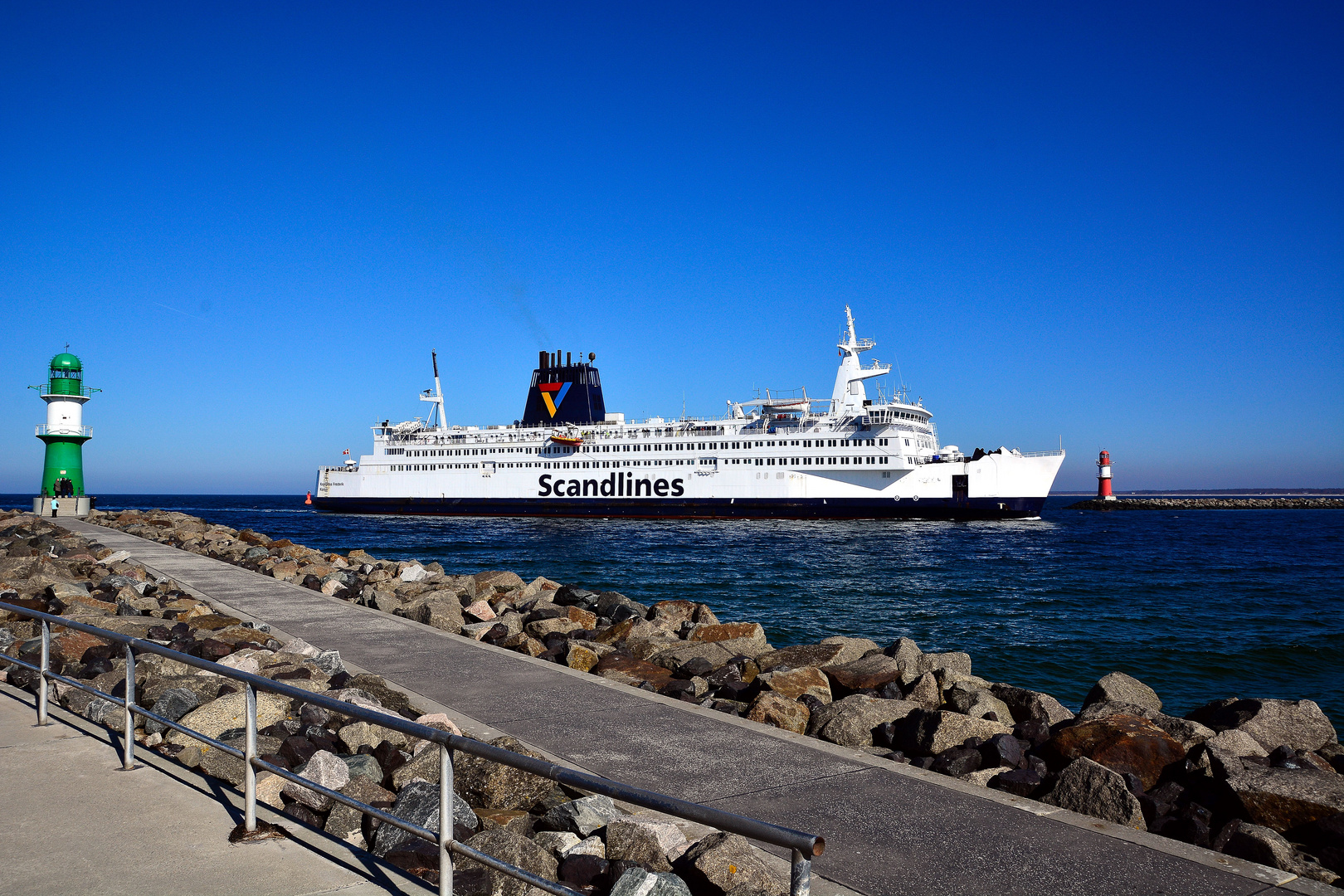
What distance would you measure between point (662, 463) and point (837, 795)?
43.1 metres

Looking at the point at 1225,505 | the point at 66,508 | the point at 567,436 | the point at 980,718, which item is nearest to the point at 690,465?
the point at 567,436

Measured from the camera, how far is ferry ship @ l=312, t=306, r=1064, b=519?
41.9 metres

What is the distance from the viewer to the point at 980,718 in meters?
5.62

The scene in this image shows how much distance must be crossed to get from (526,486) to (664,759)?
45.7m

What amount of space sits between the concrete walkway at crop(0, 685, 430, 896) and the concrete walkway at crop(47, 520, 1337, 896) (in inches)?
57.8

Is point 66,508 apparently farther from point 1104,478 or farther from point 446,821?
point 1104,478

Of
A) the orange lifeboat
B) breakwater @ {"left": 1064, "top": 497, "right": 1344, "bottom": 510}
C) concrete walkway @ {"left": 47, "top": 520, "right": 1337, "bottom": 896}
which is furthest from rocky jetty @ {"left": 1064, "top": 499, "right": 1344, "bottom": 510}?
concrete walkway @ {"left": 47, "top": 520, "right": 1337, "bottom": 896}

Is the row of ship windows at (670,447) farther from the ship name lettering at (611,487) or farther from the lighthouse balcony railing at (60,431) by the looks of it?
the lighthouse balcony railing at (60,431)

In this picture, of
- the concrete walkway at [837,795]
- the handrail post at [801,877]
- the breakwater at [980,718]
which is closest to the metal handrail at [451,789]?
the handrail post at [801,877]

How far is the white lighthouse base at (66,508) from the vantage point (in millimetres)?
28672

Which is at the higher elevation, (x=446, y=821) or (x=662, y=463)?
(x=662, y=463)

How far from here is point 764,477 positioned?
44281 millimetres

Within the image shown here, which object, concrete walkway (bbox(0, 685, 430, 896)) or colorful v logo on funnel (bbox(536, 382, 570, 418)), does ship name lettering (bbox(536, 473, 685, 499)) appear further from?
concrete walkway (bbox(0, 685, 430, 896))

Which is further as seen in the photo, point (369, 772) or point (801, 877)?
point (369, 772)
